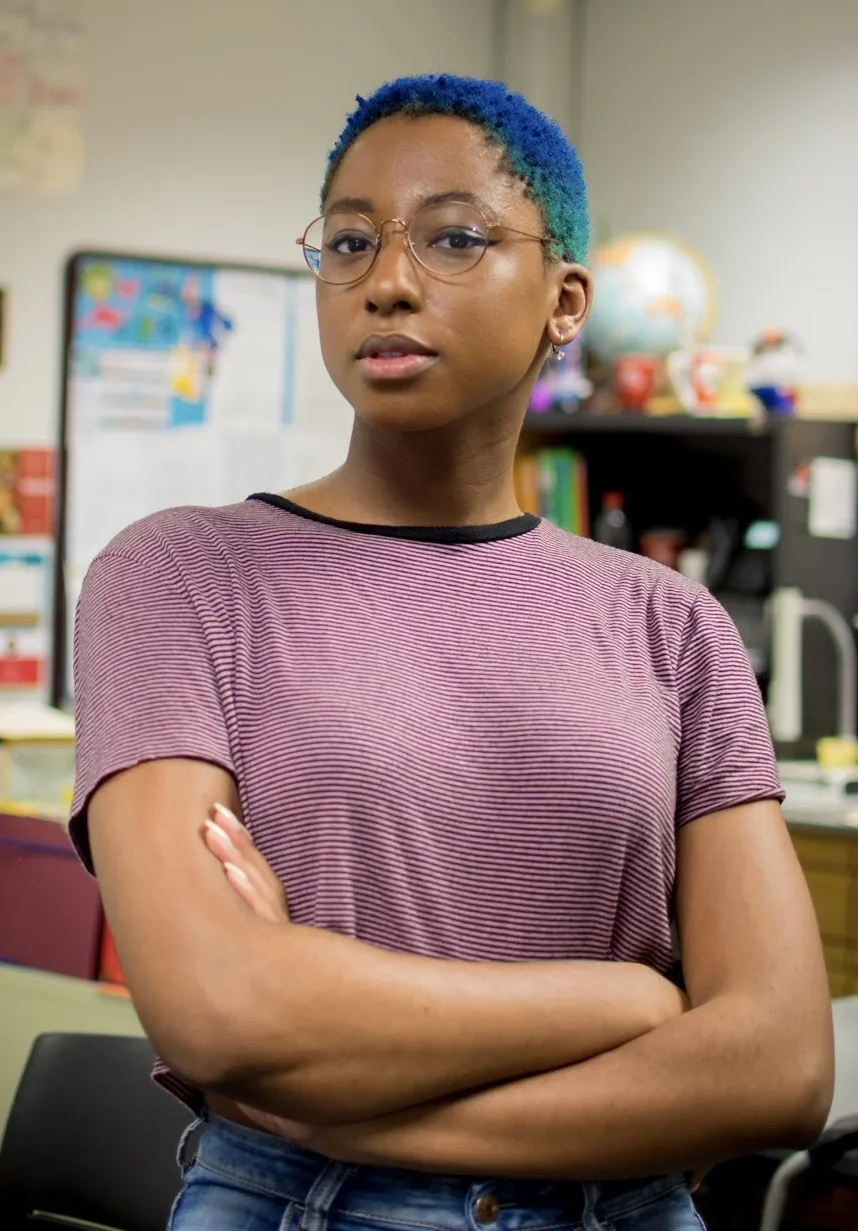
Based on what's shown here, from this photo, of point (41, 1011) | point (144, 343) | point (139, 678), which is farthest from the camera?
point (144, 343)

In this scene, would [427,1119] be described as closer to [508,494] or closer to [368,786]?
[368,786]

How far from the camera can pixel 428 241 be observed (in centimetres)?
112

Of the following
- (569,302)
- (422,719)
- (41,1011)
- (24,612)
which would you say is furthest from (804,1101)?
(24,612)

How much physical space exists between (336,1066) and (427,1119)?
78 millimetres

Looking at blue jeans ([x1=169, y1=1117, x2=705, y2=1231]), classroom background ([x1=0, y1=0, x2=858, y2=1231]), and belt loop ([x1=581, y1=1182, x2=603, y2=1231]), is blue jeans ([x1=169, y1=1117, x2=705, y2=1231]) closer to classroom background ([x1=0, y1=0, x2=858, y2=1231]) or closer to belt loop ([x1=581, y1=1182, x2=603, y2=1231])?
belt loop ([x1=581, y1=1182, x2=603, y2=1231])

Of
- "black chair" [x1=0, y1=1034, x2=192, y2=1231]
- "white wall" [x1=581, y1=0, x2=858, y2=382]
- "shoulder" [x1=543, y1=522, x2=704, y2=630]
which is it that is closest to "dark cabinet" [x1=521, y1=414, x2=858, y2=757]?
"white wall" [x1=581, y1=0, x2=858, y2=382]

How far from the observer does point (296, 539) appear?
114cm

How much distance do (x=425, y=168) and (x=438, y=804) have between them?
478 mm

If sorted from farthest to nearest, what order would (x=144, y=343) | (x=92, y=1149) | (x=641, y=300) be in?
(x=641, y=300), (x=144, y=343), (x=92, y=1149)

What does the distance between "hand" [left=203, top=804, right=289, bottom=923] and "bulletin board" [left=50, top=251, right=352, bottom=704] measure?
249 cm

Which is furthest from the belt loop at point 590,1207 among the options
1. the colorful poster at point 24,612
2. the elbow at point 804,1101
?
the colorful poster at point 24,612

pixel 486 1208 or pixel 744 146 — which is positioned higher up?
pixel 744 146

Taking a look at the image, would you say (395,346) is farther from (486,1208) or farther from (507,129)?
(486,1208)

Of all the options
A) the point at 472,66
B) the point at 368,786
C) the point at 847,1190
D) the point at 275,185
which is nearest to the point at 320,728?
the point at 368,786
